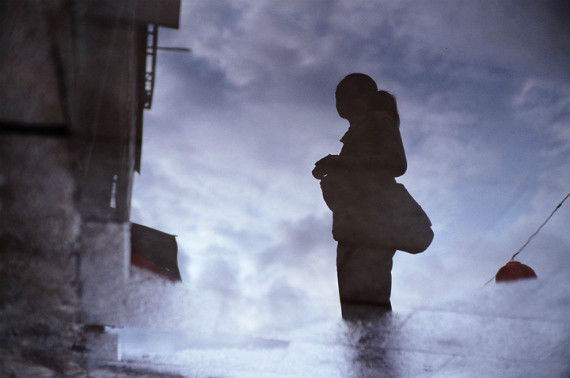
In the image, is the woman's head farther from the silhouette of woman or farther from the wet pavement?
the wet pavement

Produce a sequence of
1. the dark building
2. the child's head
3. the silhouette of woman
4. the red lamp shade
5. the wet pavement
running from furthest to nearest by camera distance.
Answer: the red lamp shade < the child's head < the silhouette of woman < the wet pavement < the dark building

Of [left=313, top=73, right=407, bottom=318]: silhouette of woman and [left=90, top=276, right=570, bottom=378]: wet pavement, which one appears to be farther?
[left=313, top=73, right=407, bottom=318]: silhouette of woman

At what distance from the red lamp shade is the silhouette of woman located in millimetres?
2284

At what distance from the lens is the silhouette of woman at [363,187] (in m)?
1.67

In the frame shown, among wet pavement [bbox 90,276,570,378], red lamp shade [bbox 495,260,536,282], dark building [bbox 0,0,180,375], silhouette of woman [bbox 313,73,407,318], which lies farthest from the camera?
red lamp shade [bbox 495,260,536,282]

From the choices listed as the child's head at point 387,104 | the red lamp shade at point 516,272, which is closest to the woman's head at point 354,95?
the child's head at point 387,104

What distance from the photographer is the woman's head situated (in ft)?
6.33

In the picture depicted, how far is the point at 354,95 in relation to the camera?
1.93 meters

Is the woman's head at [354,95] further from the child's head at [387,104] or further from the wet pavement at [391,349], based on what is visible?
the wet pavement at [391,349]

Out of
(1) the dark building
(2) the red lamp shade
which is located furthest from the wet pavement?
(2) the red lamp shade

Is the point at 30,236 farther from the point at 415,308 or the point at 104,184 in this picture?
the point at 415,308

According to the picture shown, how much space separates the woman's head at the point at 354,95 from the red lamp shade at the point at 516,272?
2.44 meters

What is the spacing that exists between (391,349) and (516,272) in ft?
8.33

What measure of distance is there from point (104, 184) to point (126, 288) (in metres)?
0.40
